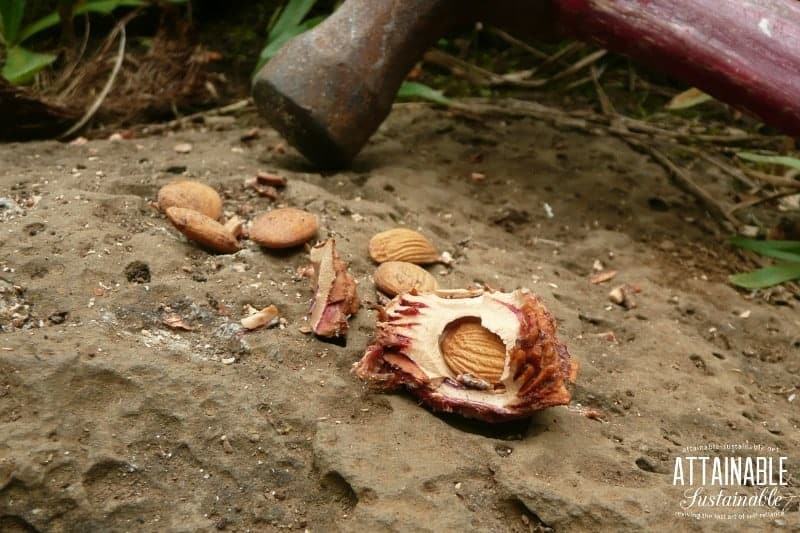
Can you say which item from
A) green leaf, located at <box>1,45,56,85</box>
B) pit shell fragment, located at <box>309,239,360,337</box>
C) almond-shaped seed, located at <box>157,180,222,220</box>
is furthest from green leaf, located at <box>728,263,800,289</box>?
green leaf, located at <box>1,45,56,85</box>

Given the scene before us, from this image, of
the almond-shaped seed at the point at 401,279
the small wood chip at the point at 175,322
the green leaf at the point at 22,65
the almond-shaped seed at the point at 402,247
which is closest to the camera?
the small wood chip at the point at 175,322

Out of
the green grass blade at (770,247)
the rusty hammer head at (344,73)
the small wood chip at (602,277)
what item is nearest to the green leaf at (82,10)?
the rusty hammer head at (344,73)

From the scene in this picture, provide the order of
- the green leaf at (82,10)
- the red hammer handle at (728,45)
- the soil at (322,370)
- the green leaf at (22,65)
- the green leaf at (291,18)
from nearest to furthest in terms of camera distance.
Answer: the soil at (322,370) → the red hammer handle at (728,45) → the green leaf at (22,65) → the green leaf at (291,18) → the green leaf at (82,10)

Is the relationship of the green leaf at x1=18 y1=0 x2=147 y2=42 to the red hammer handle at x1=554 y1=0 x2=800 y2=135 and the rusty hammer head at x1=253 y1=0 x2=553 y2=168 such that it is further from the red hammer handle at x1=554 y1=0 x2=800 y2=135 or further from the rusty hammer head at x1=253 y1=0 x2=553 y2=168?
the red hammer handle at x1=554 y1=0 x2=800 y2=135

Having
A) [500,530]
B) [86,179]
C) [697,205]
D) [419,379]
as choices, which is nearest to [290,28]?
[86,179]

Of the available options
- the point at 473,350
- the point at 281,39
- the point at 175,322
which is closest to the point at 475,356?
the point at 473,350

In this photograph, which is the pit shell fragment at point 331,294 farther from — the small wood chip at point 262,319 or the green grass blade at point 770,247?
the green grass blade at point 770,247

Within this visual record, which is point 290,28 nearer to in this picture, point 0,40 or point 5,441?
point 0,40
